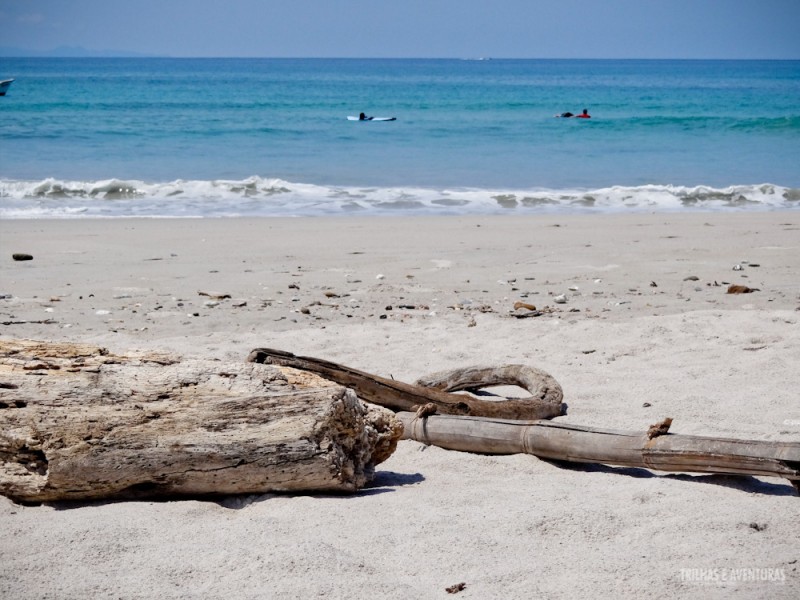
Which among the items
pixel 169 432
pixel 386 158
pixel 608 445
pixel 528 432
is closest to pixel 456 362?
pixel 528 432

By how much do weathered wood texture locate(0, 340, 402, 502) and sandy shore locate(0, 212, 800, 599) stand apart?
0.32 ft

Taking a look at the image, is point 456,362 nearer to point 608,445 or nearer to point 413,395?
point 413,395

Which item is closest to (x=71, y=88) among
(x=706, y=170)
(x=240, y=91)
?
(x=240, y=91)

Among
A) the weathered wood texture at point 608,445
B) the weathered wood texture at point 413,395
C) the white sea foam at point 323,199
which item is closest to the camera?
the weathered wood texture at point 608,445

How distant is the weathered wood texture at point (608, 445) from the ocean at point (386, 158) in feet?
32.7

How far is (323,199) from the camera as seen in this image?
15633mm

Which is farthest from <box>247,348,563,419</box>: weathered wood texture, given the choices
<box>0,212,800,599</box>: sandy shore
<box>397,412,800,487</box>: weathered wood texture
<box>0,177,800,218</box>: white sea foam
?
<box>0,177,800,218</box>: white sea foam

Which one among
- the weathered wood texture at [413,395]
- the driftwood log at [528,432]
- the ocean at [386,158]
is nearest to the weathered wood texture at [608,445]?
the driftwood log at [528,432]

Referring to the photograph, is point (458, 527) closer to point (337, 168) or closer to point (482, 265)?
point (482, 265)

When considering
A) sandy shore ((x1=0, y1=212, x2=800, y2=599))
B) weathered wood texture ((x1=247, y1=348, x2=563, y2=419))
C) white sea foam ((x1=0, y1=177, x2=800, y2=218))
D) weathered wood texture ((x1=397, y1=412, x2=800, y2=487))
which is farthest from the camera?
white sea foam ((x1=0, y1=177, x2=800, y2=218))

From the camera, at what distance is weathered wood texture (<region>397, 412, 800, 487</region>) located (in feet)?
10.9

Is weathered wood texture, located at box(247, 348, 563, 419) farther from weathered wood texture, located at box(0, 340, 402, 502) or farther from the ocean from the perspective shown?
the ocean

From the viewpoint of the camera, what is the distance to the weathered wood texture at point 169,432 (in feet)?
11.0

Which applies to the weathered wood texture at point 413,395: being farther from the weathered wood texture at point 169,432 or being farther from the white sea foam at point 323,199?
the white sea foam at point 323,199
